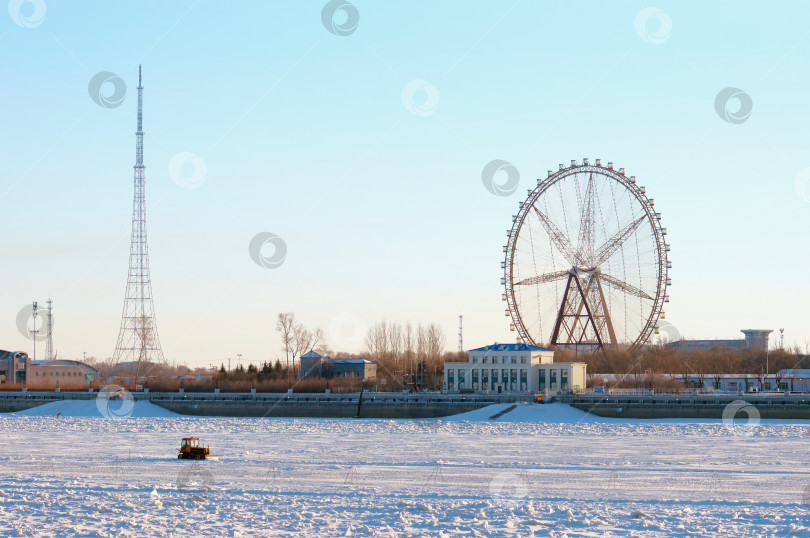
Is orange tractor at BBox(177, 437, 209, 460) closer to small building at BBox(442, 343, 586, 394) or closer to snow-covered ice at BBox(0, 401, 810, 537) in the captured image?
snow-covered ice at BBox(0, 401, 810, 537)

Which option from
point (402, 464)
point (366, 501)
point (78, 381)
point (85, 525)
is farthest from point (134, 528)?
point (78, 381)

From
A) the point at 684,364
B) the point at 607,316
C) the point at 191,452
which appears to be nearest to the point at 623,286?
the point at 607,316

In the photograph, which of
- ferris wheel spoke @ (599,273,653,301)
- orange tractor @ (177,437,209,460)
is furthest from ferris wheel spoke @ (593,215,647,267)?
orange tractor @ (177,437,209,460)

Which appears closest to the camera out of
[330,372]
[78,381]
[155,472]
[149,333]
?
[155,472]

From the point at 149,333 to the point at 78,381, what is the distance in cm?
4307

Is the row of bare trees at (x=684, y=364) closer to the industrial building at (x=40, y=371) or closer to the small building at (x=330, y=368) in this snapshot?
the small building at (x=330, y=368)

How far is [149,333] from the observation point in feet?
300

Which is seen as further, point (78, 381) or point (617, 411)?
point (78, 381)

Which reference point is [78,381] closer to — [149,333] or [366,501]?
[149,333]

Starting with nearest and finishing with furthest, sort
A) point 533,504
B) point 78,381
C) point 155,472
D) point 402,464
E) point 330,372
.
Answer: point 533,504 < point 155,472 < point 402,464 < point 330,372 < point 78,381

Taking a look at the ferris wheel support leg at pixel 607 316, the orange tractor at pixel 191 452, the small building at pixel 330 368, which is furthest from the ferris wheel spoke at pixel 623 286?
the orange tractor at pixel 191 452

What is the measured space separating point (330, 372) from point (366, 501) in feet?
266

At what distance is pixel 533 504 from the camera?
78.6ft

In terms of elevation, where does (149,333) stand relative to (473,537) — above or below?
above
